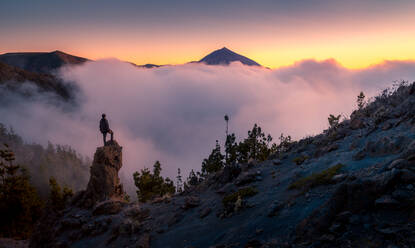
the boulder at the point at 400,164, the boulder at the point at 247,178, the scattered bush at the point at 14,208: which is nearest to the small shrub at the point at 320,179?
the boulder at the point at 400,164

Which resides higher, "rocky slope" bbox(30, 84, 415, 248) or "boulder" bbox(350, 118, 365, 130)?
"boulder" bbox(350, 118, 365, 130)

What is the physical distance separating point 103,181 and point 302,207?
22.7m

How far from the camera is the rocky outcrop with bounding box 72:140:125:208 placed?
26.9 meters

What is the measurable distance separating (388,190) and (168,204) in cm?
1680

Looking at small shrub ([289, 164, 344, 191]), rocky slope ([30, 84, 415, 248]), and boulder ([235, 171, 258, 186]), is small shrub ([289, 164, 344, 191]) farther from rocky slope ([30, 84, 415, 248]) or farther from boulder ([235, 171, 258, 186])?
boulder ([235, 171, 258, 186])

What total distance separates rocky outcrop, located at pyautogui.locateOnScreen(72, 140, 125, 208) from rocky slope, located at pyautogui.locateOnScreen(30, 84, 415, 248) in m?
0.72

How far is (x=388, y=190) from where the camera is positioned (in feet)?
24.2

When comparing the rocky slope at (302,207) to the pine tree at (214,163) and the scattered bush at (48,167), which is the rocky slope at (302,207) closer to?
the pine tree at (214,163)

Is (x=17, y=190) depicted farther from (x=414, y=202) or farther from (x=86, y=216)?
(x=414, y=202)

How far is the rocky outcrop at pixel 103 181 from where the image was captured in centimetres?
2692

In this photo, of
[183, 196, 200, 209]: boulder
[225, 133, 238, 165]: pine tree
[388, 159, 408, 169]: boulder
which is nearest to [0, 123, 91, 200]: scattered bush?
[225, 133, 238, 165]: pine tree

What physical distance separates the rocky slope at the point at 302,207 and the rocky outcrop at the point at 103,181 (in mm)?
724

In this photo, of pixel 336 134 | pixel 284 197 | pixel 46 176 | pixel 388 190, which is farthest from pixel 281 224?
pixel 46 176

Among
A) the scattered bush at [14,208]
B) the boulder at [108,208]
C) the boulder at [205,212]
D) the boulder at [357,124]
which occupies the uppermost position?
the boulder at [357,124]
